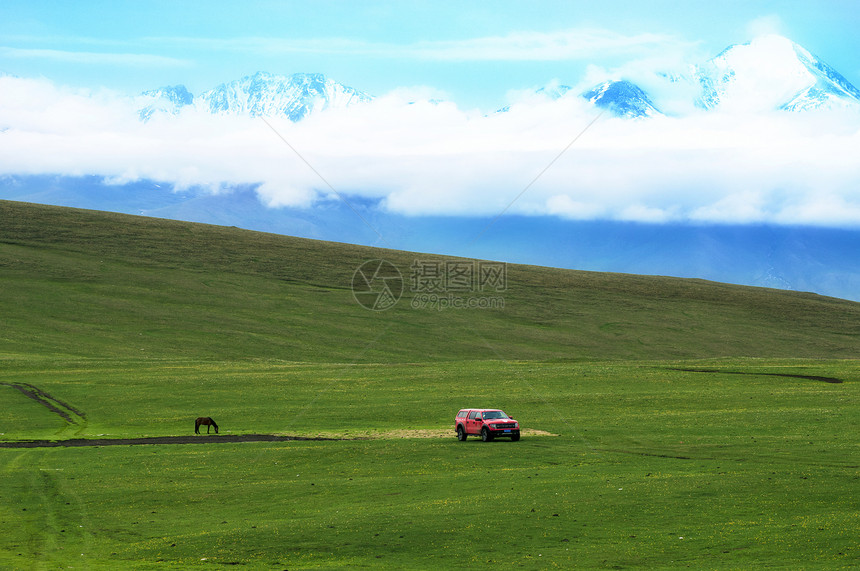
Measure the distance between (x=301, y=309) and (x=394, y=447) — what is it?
83946mm

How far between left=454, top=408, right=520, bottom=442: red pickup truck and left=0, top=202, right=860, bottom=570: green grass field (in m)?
0.64

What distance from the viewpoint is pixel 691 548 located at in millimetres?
18484

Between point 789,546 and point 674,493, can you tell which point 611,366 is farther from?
point 789,546

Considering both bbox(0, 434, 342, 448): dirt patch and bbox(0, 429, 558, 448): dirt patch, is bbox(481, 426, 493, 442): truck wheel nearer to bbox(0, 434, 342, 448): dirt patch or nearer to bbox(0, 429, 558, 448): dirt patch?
bbox(0, 429, 558, 448): dirt patch

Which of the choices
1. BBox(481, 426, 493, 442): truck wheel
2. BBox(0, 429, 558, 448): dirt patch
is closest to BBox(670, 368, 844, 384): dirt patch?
BBox(0, 429, 558, 448): dirt patch

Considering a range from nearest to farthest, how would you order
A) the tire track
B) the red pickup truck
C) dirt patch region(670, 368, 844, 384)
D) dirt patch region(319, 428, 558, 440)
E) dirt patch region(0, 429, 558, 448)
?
→ the red pickup truck → dirt patch region(0, 429, 558, 448) → dirt patch region(319, 428, 558, 440) → the tire track → dirt patch region(670, 368, 844, 384)

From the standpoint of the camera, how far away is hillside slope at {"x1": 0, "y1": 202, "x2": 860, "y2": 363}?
97.3 meters

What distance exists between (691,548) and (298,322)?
9368cm

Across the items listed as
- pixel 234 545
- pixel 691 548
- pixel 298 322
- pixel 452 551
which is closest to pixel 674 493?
pixel 691 548

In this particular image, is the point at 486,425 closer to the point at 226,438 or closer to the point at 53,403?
the point at 226,438

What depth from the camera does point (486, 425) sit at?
35.8 metres

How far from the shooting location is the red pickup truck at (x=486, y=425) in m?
35.7

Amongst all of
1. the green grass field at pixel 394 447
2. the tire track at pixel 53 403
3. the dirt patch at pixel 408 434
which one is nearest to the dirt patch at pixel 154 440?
the green grass field at pixel 394 447

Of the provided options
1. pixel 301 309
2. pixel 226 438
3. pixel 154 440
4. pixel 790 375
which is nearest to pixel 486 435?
pixel 226 438
